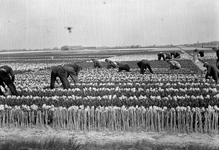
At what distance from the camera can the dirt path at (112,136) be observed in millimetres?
7578

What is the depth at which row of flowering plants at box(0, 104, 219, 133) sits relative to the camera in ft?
27.6

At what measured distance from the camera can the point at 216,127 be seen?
27.3 feet

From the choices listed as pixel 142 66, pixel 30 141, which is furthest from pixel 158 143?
pixel 142 66

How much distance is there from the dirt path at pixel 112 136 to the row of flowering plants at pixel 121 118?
11.6 inches

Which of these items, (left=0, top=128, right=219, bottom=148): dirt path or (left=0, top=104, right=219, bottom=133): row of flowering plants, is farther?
(left=0, top=104, right=219, bottom=133): row of flowering plants

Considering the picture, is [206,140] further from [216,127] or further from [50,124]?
[50,124]

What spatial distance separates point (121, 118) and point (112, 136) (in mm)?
881

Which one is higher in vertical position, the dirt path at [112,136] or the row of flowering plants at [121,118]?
the row of flowering plants at [121,118]

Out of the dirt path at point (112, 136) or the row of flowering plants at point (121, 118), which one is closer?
the dirt path at point (112, 136)

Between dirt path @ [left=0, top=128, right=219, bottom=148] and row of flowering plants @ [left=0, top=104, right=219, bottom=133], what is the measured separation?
30cm

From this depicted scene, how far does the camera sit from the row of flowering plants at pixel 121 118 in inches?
331

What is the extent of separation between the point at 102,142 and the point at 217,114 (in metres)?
3.78

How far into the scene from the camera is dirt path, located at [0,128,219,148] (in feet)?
24.9

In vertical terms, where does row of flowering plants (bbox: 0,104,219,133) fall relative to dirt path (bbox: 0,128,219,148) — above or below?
above
